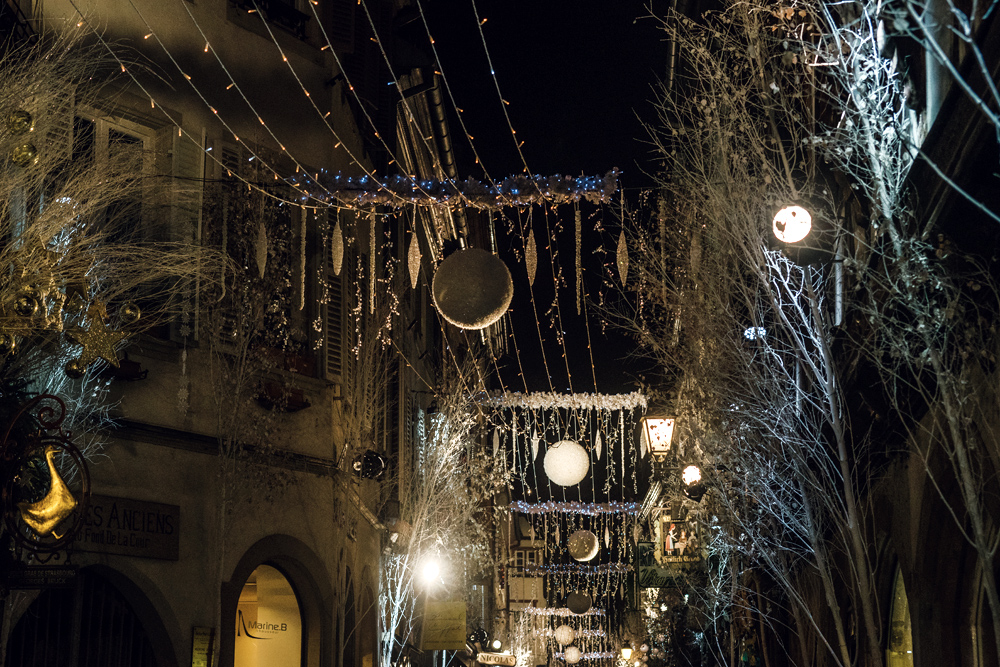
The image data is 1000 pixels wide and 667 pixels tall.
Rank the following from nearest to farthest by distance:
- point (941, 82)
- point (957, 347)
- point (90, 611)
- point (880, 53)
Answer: point (957, 347)
point (880, 53)
point (941, 82)
point (90, 611)

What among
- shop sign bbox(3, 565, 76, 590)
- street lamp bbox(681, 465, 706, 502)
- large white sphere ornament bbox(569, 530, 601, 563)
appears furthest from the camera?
large white sphere ornament bbox(569, 530, 601, 563)

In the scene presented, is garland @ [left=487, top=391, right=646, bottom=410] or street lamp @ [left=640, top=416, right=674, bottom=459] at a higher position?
garland @ [left=487, top=391, right=646, bottom=410]

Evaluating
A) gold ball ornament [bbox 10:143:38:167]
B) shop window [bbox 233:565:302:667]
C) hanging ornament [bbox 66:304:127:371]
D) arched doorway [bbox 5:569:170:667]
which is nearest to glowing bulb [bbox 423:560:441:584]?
shop window [bbox 233:565:302:667]

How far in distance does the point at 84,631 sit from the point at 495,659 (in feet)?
66.0

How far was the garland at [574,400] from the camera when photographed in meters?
24.5

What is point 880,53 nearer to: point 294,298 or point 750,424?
point 750,424

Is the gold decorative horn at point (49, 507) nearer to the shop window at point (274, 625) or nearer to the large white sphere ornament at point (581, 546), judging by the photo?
the shop window at point (274, 625)

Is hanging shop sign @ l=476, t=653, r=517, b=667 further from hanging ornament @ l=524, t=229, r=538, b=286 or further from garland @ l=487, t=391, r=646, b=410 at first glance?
hanging ornament @ l=524, t=229, r=538, b=286

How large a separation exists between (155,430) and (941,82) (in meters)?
9.47

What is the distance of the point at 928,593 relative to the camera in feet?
31.9

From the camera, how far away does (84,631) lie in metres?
11.6

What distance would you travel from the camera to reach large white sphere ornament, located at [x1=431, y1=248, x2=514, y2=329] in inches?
403

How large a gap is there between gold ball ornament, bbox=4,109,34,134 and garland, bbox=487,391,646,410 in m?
17.9

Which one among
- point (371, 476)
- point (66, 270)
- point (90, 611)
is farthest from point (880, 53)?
point (371, 476)
